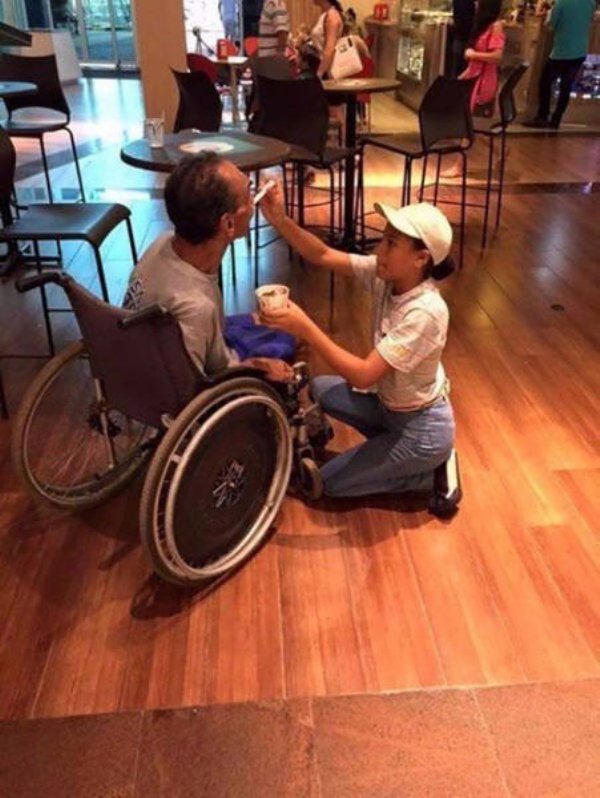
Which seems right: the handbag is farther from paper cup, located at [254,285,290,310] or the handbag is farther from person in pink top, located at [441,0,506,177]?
paper cup, located at [254,285,290,310]

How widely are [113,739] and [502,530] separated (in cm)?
119

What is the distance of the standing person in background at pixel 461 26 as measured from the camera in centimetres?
693

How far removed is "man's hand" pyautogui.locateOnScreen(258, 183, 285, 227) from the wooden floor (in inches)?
31.2

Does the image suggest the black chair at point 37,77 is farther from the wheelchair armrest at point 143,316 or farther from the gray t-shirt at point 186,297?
the wheelchair armrest at point 143,316

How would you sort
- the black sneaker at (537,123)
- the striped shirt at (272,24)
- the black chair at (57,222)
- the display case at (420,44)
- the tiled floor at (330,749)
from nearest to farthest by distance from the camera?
the tiled floor at (330,749) → the black chair at (57,222) → the striped shirt at (272,24) → the black sneaker at (537,123) → the display case at (420,44)

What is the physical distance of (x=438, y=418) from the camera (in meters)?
2.03

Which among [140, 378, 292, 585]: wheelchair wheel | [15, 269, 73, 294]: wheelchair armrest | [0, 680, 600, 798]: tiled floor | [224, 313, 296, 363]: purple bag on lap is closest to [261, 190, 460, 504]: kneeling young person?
[140, 378, 292, 585]: wheelchair wheel

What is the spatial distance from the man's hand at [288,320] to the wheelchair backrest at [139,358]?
222 mm

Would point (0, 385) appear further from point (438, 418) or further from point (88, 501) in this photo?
point (438, 418)

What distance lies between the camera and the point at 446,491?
2.08 meters

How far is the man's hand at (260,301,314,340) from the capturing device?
65.1 inches

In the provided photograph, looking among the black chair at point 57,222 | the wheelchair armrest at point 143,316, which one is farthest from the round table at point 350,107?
the wheelchair armrest at point 143,316

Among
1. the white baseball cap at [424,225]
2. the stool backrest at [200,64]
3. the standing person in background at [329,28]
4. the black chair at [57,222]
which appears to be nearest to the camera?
the white baseball cap at [424,225]

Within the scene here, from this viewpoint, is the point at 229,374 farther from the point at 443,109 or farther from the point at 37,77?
the point at 37,77
